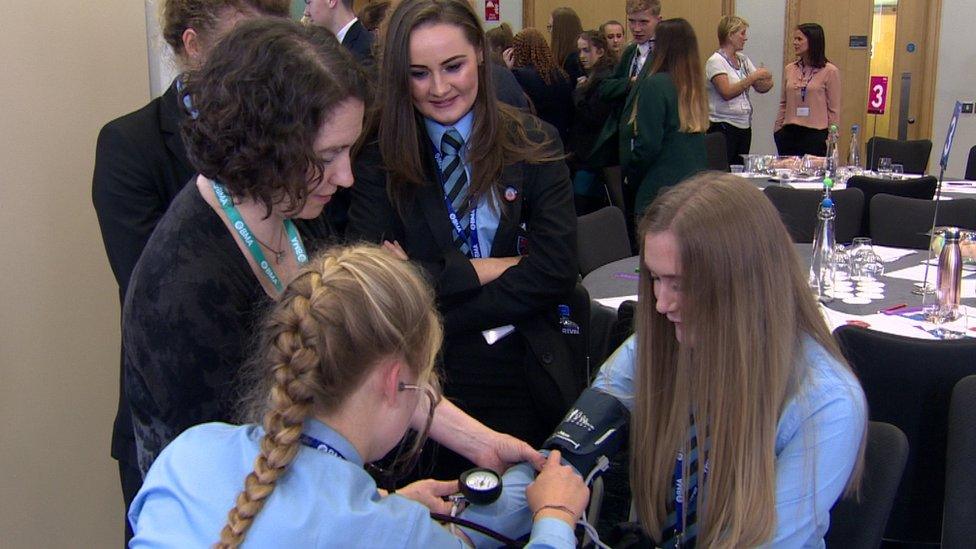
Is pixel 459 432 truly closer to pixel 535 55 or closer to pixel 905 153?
pixel 535 55

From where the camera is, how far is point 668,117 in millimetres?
4418

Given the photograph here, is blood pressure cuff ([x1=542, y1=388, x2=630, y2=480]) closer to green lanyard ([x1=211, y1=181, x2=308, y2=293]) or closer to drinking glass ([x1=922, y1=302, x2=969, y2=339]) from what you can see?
green lanyard ([x1=211, y1=181, x2=308, y2=293])

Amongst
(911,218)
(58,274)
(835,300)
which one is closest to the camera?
(58,274)

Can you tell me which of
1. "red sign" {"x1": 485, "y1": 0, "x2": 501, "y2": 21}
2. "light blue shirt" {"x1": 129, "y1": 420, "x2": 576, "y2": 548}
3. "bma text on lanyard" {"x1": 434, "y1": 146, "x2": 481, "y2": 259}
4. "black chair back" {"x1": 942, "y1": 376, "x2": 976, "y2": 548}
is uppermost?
"red sign" {"x1": 485, "y1": 0, "x2": 501, "y2": 21}

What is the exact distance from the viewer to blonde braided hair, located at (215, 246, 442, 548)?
3.30 feet

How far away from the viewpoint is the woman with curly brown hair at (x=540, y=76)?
17.7ft

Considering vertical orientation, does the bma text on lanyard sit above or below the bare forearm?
above

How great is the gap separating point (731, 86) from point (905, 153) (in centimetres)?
130

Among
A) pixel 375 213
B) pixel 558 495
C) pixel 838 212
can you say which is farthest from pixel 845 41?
pixel 558 495

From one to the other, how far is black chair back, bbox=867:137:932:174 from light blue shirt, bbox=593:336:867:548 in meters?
5.17

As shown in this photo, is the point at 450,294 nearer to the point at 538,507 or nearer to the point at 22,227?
the point at 538,507

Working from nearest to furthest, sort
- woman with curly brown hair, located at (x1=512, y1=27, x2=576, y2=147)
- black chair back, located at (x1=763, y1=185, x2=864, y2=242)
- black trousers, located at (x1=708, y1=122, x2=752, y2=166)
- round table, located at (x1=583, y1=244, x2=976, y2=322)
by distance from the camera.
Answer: round table, located at (x1=583, y1=244, x2=976, y2=322) → black chair back, located at (x1=763, y1=185, x2=864, y2=242) → woman with curly brown hair, located at (x1=512, y1=27, x2=576, y2=147) → black trousers, located at (x1=708, y1=122, x2=752, y2=166)

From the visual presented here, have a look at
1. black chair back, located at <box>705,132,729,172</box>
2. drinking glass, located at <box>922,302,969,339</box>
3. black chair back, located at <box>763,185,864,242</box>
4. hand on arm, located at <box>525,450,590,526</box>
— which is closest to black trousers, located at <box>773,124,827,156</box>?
black chair back, located at <box>705,132,729,172</box>

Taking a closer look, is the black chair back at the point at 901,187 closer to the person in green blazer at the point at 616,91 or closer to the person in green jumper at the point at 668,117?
the person in green jumper at the point at 668,117
